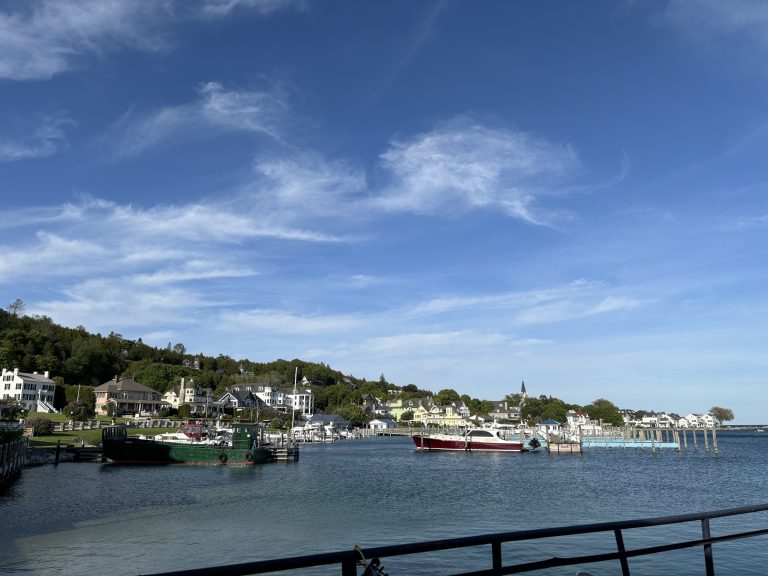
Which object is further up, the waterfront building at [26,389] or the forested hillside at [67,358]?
the forested hillside at [67,358]

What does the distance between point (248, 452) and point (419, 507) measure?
1398 inches

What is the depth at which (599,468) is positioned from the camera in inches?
2832

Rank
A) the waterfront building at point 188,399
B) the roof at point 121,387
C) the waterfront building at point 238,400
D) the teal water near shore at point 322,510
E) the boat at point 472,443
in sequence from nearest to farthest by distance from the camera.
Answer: the teal water near shore at point 322,510, the boat at point 472,443, the roof at point 121,387, the waterfront building at point 188,399, the waterfront building at point 238,400

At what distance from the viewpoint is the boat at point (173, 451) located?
212 ft

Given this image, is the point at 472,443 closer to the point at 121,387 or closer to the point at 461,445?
the point at 461,445

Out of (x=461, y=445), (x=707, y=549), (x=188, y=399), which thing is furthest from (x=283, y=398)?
(x=707, y=549)

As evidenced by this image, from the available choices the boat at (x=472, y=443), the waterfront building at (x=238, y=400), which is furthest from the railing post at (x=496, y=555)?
the waterfront building at (x=238, y=400)

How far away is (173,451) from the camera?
67.2m

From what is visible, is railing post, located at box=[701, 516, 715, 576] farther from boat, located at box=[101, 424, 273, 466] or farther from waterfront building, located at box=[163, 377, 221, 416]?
waterfront building, located at box=[163, 377, 221, 416]

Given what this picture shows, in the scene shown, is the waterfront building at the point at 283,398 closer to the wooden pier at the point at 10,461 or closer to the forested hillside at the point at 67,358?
the forested hillside at the point at 67,358

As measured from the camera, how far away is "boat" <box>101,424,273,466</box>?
64.6 m

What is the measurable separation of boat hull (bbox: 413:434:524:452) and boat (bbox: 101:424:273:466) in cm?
4046

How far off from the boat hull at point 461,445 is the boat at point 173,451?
40463 millimetres

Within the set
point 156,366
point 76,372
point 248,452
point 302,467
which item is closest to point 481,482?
point 302,467
